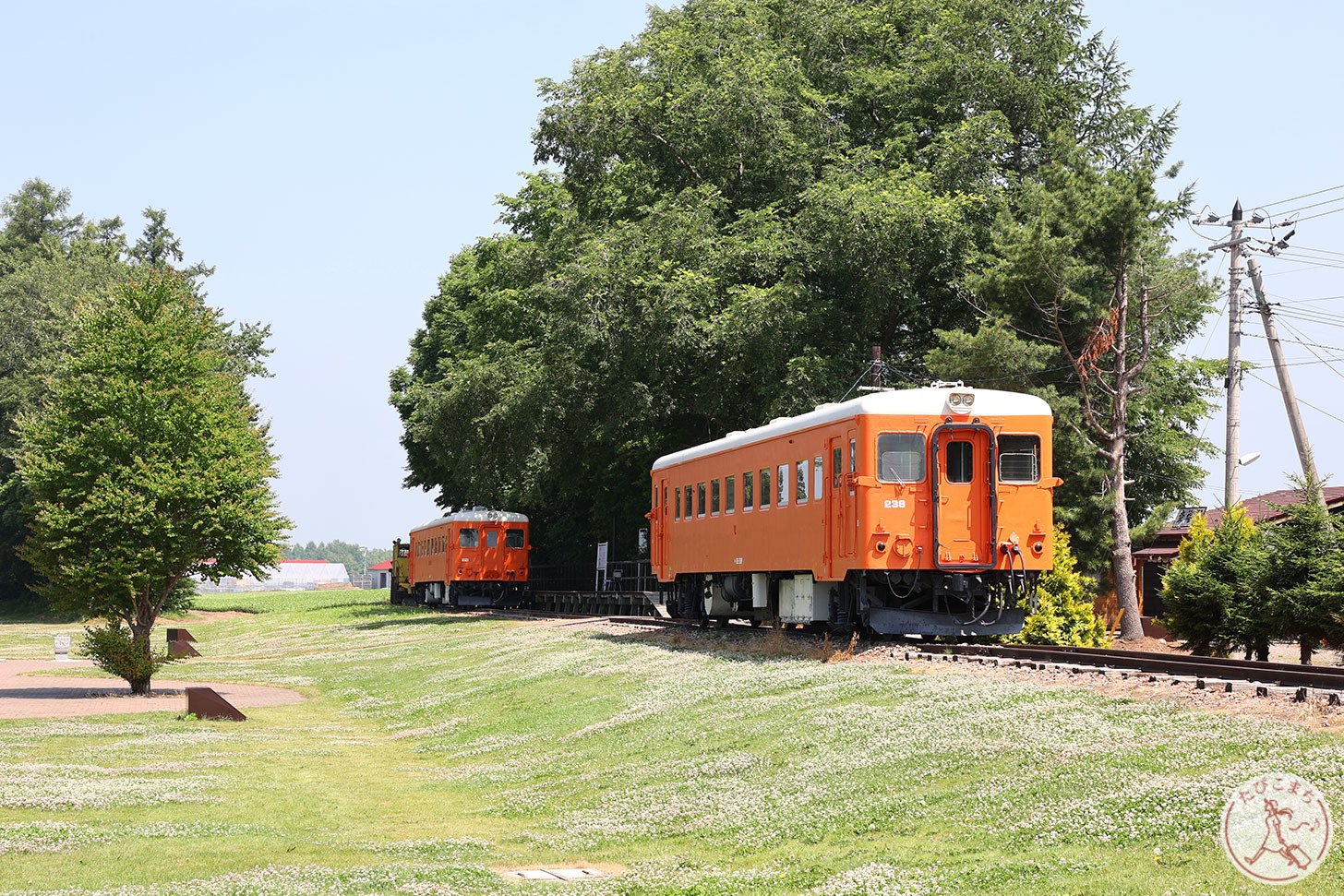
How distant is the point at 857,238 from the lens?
39188mm

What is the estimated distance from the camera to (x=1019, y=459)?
75.9ft

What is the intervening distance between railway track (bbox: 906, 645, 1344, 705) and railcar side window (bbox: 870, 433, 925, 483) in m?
2.53

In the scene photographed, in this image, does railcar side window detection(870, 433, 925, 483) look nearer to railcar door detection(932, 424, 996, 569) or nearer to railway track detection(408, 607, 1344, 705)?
railcar door detection(932, 424, 996, 569)

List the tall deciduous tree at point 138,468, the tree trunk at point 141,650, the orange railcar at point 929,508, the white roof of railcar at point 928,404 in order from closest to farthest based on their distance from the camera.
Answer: the orange railcar at point 929,508, the white roof of railcar at point 928,404, the tall deciduous tree at point 138,468, the tree trunk at point 141,650

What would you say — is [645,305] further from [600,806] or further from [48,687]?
[600,806]

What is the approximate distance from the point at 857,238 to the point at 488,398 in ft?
48.8

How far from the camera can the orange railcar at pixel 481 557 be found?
59000 mm

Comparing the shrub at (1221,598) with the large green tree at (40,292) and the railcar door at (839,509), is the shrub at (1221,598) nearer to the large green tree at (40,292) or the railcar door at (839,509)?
the railcar door at (839,509)

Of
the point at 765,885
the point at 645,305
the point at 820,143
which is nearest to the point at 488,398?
the point at 645,305

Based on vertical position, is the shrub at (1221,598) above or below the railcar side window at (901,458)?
below

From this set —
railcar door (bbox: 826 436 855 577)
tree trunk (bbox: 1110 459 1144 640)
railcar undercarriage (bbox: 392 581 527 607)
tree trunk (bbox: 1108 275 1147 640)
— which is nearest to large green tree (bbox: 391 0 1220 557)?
tree trunk (bbox: 1108 275 1147 640)

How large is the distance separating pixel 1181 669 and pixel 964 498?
19.7ft

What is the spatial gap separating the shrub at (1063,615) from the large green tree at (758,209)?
10001 mm

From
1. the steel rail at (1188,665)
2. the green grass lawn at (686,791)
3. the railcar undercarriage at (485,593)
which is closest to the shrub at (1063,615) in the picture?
the steel rail at (1188,665)
